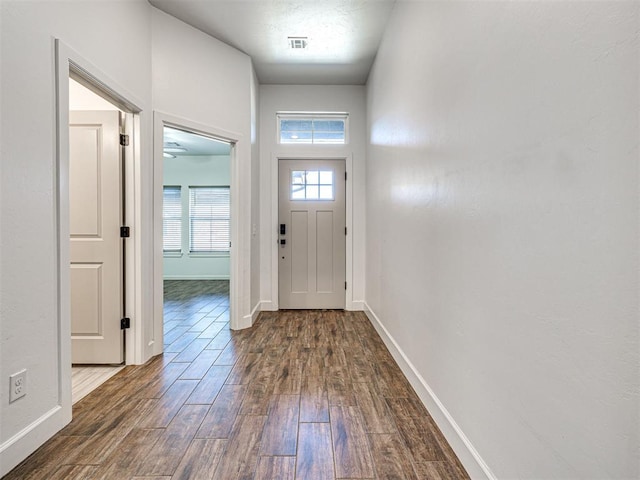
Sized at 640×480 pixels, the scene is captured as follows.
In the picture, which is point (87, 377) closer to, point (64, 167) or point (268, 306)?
point (64, 167)

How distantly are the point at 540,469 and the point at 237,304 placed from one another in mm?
3059

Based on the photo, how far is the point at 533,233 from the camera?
1060 mm

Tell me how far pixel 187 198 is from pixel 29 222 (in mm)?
6234

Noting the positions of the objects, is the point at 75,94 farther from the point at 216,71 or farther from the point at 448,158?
the point at 448,158

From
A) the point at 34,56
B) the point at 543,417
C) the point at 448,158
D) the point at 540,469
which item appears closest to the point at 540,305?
the point at 543,417

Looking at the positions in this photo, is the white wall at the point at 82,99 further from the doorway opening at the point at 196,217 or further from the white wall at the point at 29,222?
the doorway opening at the point at 196,217

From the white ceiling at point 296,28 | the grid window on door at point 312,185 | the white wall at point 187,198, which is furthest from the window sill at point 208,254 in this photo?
the white ceiling at point 296,28

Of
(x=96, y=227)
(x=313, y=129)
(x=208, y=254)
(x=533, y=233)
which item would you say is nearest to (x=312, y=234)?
(x=313, y=129)

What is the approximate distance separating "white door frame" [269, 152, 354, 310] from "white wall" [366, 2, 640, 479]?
2397mm

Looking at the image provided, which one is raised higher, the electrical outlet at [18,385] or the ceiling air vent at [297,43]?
the ceiling air vent at [297,43]

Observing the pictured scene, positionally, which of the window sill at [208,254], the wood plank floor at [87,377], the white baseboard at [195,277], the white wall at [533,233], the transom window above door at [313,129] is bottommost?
the wood plank floor at [87,377]

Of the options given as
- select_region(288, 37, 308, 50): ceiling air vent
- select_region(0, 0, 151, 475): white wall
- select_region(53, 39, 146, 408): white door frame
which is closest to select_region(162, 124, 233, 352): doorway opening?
select_region(288, 37, 308, 50): ceiling air vent

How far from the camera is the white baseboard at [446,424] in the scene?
140 centimetres

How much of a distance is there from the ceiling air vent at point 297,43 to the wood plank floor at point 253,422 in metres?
2.97
